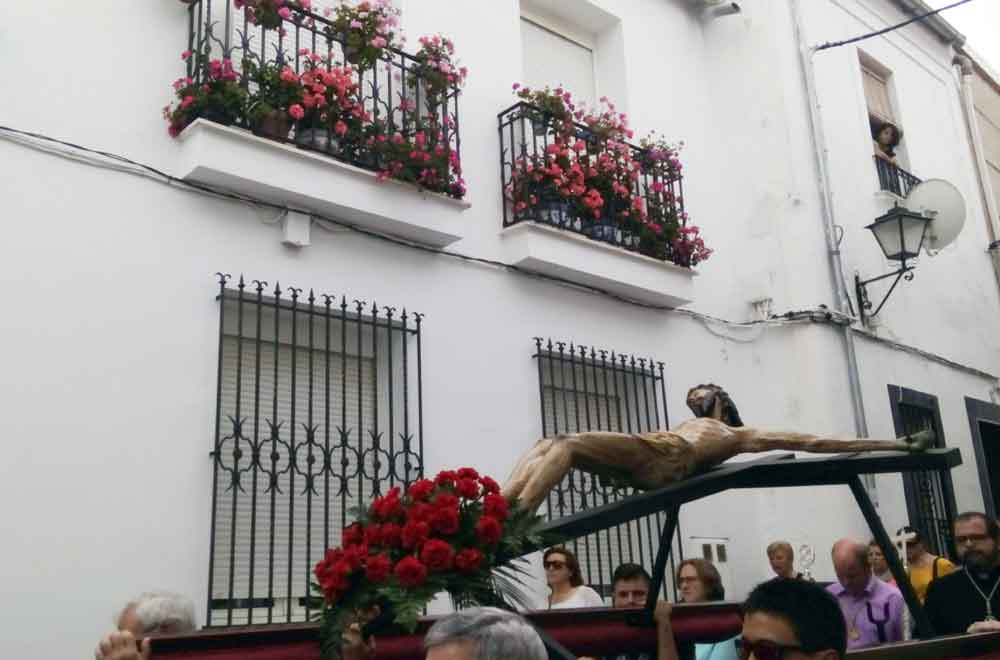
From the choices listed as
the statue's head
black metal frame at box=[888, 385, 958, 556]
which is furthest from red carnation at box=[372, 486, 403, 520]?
black metal frame at box=[888, 385, 958, 556]

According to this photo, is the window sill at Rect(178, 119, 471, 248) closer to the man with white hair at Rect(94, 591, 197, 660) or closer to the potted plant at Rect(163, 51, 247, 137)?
the potted plant at Rect(163, 51, 247, 137)

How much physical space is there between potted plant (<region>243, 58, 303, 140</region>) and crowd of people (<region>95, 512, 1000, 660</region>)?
2.67 m

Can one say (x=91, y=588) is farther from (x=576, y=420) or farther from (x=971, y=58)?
(x=971, y=58)

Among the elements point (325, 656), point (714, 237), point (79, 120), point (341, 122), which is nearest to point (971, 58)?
→ point (714, 237)

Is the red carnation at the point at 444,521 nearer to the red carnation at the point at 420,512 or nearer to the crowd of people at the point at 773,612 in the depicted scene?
the red carnation at the point at 420,512

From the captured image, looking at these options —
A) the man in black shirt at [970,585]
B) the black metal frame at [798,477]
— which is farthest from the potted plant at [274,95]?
the man in black shirt at [970,585]

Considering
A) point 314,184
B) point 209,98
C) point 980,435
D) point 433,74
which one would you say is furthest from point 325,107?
point 980,435

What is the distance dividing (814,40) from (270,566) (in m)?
6.97

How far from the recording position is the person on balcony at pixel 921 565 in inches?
210

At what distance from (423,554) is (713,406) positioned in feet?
5.33

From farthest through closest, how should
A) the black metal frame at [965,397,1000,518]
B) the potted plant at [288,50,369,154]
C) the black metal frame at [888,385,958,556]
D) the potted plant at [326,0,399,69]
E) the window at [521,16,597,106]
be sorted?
the black metal frame at [965,397,1000,518] < the black metal frame at [888,385,958,556] < the window at [521,16,597,106] < the potted plant at [326,0,399,69] < the potted plant at [288,50,369,154]

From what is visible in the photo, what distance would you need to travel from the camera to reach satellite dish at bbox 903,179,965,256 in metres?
8.86

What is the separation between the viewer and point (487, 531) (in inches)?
93.7

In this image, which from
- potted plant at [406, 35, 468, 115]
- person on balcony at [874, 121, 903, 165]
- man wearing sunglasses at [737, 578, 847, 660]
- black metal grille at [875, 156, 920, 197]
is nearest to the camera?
man wearing sunglasses at [737, 578, 847, 660]
